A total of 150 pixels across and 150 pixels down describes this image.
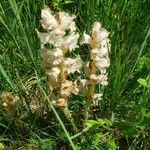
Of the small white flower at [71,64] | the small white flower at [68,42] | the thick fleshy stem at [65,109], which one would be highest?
the small white flower at [68,42]

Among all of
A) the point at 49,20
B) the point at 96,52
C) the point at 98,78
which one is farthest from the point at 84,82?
the point at 49,20

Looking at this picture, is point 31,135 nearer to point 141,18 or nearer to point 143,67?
point 143,67

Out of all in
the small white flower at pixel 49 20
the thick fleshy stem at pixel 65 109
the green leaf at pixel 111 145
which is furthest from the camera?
the green leaf at pixel 111 145

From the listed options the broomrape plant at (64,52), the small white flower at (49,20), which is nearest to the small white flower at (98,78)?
the broomrape plant at (64,52)

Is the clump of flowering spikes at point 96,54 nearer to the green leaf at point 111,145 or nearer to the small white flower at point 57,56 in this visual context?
the small white flower at point 57,56

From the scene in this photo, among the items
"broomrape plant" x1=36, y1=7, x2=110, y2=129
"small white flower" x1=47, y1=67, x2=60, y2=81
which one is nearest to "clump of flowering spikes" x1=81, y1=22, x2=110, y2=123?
"broomrape plant" x1=36, y1=7, x2=110, y2=129
